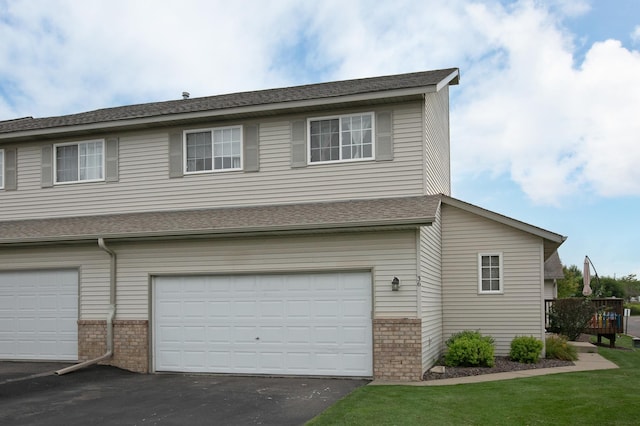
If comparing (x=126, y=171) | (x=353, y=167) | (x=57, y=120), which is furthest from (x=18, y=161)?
(x=353, y=167)

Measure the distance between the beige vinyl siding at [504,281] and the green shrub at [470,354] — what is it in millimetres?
1727

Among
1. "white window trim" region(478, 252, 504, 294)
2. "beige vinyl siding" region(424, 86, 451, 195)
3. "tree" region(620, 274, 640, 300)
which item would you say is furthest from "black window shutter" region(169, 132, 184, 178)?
"tree" region(620, 274, 640, 300)

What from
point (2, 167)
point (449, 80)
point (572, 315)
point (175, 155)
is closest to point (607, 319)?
point (572, 315)

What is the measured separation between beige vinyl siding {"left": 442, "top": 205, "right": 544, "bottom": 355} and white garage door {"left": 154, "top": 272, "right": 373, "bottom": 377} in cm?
406

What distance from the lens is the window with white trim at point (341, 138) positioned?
583 inches

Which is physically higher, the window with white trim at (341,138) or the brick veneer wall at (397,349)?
the window with white trim at (341,138)

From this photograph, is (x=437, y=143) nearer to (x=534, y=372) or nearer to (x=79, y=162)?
(x=534, y=372)

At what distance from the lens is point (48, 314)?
15883mm

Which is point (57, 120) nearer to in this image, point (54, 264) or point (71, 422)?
point (54, 264)

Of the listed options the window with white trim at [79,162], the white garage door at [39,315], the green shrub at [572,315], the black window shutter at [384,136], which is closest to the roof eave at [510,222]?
the black window shutter at [384,136]

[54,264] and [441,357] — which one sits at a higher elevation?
[54,264]

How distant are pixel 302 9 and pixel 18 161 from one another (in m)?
8.59

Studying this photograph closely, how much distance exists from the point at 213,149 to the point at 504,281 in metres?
7.91

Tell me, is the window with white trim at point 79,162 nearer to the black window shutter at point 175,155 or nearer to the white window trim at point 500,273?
the black window shutter at point 175,155
